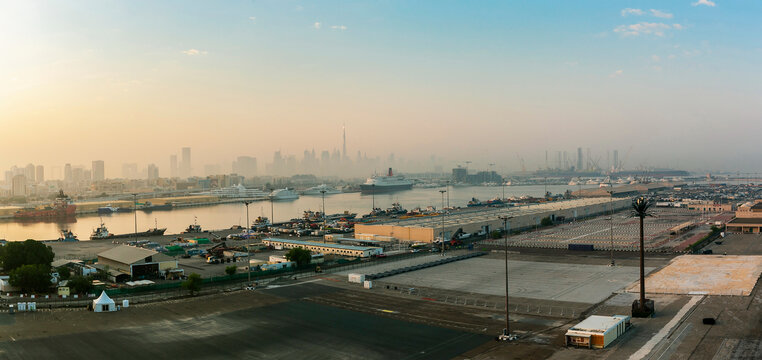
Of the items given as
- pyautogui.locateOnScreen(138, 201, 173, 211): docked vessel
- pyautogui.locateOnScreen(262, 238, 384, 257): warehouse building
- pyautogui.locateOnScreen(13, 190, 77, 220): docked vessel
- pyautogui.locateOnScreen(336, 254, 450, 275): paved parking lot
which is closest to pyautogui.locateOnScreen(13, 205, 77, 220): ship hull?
pyautogui.locateOnScreen(13, 190, 77, 220): docked vessel

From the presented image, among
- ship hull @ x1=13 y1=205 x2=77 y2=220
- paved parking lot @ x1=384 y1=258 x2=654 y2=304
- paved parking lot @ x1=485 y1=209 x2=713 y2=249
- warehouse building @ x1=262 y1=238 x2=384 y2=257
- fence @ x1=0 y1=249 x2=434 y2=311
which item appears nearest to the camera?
fence @ x1=0 y1=249 x2=434 y2=311

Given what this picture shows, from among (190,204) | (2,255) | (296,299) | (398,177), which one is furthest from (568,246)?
(398,177)

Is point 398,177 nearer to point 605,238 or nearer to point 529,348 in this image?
point 605,238

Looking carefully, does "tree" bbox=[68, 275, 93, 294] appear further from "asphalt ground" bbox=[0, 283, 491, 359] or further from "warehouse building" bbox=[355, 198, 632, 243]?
"warehouse building" bbox=[355, 198, 632, 243]

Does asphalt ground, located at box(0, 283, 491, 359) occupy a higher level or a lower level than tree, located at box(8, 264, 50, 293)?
lower

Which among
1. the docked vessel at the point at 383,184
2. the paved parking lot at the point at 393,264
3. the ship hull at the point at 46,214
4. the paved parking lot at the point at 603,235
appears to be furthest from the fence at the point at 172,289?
the docked vessel at the point at 383,184

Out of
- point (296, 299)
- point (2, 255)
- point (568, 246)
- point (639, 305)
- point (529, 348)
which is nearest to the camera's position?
point (529, 348)

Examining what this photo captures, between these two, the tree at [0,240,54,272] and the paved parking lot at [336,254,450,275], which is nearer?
the tree at [0,240,54,272]
